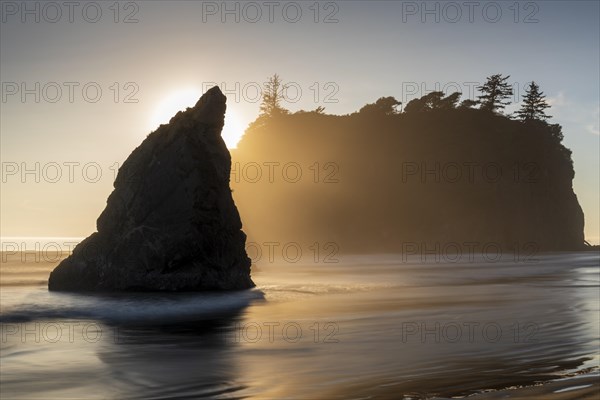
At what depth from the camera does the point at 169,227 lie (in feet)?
71.4

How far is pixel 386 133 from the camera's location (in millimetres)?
101875

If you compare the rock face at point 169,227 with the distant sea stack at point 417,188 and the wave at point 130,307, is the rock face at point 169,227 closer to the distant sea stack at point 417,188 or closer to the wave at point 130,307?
the wave at point 130,307

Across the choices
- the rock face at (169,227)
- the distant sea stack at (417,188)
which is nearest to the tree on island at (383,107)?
the distant sea stack at (417,188)

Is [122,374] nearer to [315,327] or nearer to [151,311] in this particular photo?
[315,327]

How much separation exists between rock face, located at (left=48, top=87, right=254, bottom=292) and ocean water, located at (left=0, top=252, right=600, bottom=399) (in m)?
1.39

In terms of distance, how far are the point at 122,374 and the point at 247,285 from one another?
588 inches

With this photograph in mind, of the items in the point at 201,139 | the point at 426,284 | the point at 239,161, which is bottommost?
the point at 426,284

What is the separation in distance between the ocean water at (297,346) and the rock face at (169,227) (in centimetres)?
139

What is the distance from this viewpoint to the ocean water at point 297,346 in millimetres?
7801

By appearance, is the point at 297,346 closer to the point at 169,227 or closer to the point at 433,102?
the point at 169,227

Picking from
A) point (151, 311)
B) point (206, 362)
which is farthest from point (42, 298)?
point (206, 362)

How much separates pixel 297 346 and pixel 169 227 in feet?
38.2

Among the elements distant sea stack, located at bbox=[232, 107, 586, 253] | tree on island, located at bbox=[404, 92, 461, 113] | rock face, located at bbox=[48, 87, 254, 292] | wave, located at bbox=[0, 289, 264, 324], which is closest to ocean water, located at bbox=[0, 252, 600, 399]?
wave, located at bbox=[0, 289, 264, 324]

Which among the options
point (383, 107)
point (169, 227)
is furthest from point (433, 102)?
point (169, 227)
